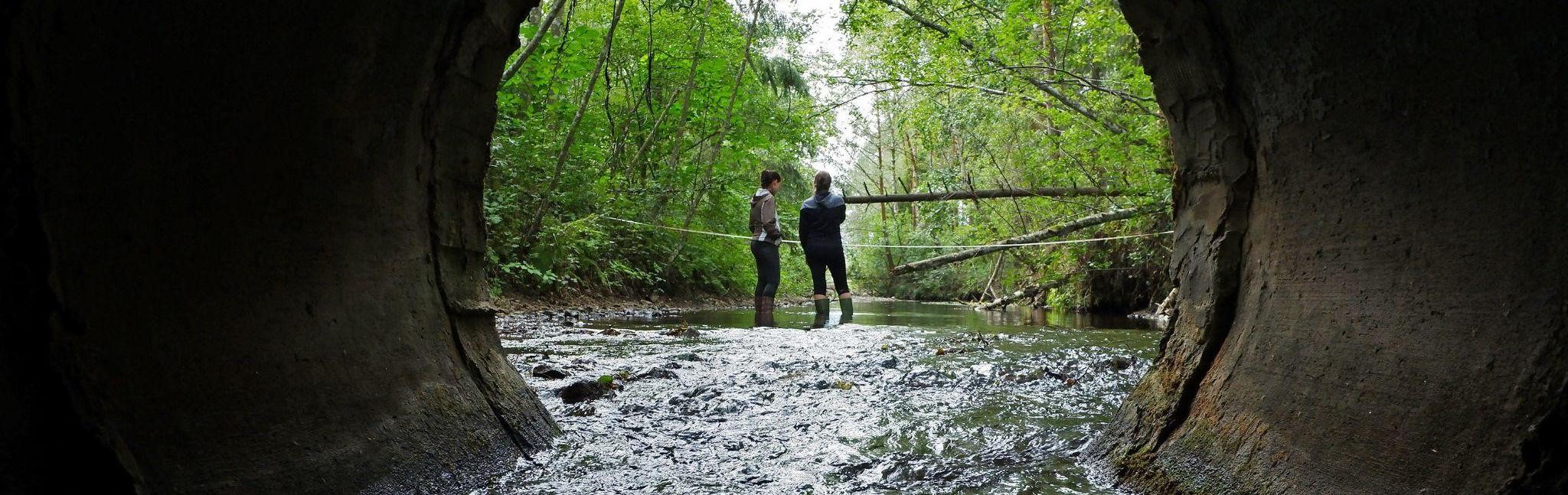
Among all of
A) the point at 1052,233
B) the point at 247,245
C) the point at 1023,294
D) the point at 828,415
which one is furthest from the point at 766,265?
the point at 247,245

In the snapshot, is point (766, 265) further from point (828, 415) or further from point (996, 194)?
point (828, 415)

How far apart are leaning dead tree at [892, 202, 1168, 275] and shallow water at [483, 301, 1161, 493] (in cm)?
434

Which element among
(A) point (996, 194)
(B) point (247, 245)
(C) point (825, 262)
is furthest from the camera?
(A) point (996, 194)

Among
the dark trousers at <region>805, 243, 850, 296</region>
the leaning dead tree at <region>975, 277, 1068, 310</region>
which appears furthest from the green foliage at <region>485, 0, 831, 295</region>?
the leaning dead tree at <region>975, 277, 1068, 310</region>

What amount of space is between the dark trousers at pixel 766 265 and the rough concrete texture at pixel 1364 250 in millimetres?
8171

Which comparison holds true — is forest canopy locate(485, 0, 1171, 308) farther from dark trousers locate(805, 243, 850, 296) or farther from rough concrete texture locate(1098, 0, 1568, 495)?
rough concrete texture locate(1098, 0, 1568, 495)

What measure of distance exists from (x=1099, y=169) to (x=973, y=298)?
10.2 metres

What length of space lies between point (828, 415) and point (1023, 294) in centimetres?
1443

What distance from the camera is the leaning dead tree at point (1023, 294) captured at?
14.8m

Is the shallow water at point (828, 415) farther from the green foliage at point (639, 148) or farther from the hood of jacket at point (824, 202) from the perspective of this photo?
the hood of jacket at point (824, 202)

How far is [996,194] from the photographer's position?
543 inches

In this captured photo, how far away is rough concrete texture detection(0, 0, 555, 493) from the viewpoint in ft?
5.20

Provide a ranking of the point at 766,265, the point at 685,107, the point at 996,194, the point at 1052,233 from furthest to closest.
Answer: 1. the point at 685,107
2. the point at 996,194
3. the point at 1052,233
4. the point at 766,265

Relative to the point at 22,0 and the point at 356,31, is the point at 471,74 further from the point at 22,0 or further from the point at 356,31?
the point at 22,0
